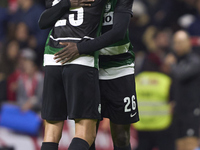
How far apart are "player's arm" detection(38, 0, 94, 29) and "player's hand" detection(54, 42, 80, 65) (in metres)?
0.26

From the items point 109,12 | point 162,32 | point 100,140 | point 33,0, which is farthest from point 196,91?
point 33,0

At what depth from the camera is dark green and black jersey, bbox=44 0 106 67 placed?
12.5 feet

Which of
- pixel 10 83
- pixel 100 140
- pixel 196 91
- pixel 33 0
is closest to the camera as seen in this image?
pixel 196 91

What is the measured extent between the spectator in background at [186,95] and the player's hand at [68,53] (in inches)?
130

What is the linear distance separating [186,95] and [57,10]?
11.3 ft

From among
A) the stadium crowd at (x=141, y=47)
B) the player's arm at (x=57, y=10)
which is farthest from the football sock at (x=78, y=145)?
the stadium crowd at (x=141, y=47)

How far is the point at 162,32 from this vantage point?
8.80m

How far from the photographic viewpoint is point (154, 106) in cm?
699

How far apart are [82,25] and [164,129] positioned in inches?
144

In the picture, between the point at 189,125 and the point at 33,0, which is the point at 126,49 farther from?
the point at 33,0

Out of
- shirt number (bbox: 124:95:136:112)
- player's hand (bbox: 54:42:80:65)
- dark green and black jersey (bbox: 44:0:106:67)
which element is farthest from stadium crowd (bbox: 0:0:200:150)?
player's hand (bbox: 54:42:80:65)

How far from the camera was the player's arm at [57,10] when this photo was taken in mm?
3816

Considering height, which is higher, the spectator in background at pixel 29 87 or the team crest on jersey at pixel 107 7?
the team crest on jersey at pixel 107 7

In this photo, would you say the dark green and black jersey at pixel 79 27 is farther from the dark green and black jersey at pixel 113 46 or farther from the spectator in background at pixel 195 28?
the spectator in background at pixel 195 28
